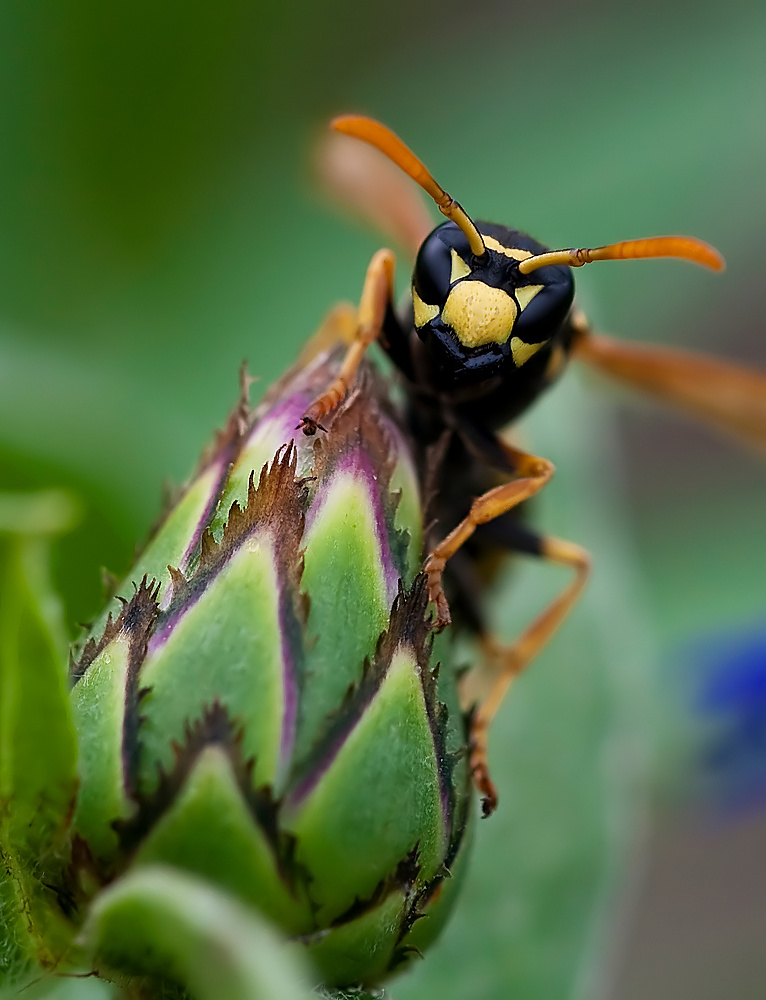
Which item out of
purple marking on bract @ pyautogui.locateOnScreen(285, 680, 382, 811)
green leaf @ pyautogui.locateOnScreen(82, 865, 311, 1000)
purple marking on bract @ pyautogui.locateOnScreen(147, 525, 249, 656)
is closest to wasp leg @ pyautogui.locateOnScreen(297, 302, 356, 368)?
purple marking on bract @ pyautogui.locateOnScreen(147, 525, 249, 656)

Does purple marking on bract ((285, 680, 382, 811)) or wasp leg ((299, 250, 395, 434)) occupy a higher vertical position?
wasp leg ((299, 250, 395, 434))

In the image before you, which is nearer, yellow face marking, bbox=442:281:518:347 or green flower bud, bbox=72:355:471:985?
green flower bud, bbox=72:355:471:985

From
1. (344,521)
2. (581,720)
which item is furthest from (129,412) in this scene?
(344,521)

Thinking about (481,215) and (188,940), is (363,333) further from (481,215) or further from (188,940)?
(481,215)

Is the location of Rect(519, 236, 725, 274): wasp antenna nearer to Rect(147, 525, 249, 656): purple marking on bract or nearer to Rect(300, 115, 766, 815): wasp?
Rect(300, 115, 766, 815): wasp

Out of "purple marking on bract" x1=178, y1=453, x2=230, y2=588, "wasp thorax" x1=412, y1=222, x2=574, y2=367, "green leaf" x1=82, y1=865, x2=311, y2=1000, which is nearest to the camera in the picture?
"green leaf" x1=82, y1=865, x2=311, y2=1000

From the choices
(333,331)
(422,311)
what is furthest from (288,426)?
(333,331)

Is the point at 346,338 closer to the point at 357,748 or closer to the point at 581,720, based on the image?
the point at 357,748
